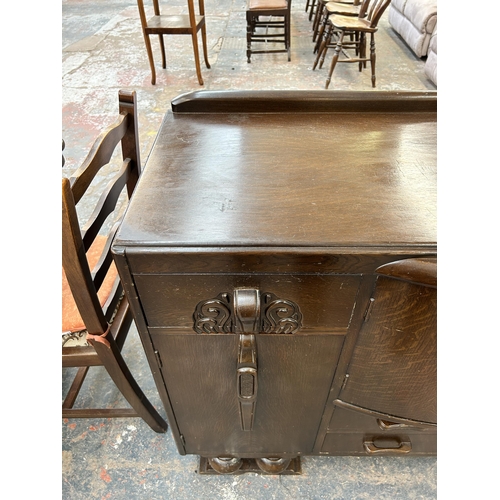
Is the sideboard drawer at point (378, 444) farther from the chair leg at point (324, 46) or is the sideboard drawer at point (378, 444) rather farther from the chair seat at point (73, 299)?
the chair leg at point (324, 46)

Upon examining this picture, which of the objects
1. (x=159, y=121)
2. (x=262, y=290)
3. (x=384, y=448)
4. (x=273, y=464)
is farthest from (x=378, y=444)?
(x=159, y=121)

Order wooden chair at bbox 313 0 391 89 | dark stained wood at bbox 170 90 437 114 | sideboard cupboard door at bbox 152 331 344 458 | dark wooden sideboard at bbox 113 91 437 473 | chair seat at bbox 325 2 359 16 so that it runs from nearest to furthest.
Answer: dark wooden sideboard at bbox 113 91 437 473 → sideboard cupboard door at bbox 152 331 344 458 → dark stained wood at bbox 170 90 437 114 → wooden chair at bbox 313 0 391 89 → chair seat at bbox 325 2 359 16

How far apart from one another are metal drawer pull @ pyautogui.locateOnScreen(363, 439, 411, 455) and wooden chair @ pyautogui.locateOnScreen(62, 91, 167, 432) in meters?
0.69

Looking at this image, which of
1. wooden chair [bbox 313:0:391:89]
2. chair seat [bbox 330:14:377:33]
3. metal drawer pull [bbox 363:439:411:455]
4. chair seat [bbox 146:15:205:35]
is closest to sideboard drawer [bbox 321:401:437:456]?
metal drawer pull [bbox 363:439:411:455]

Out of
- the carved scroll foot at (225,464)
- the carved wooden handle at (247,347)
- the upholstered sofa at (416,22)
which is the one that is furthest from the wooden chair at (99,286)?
the upholstered sofa at (416,22)

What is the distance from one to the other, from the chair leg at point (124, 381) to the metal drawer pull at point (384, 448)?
688 millimetres

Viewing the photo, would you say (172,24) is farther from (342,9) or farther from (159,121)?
(342,9)

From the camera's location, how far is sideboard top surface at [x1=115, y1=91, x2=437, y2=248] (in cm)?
65

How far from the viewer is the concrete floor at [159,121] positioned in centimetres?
125

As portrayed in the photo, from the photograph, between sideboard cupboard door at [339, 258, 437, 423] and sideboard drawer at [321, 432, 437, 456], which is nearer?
sideboard cupboard door at [339, 258, 437, 423]

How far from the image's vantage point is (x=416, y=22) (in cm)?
391

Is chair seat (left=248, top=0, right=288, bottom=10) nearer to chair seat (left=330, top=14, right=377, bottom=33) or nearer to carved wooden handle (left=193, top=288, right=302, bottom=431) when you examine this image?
chair seat (left=330, top=14, right=377, bottom=33)

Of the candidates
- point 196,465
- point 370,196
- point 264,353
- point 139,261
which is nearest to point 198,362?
point 264,353

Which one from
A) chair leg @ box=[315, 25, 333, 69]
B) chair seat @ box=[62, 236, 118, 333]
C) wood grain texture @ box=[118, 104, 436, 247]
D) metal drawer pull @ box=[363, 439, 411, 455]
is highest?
chair leg @ box=[315, 25, 333, 69]
